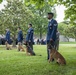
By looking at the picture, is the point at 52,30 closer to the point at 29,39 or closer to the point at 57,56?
the point at 57,56

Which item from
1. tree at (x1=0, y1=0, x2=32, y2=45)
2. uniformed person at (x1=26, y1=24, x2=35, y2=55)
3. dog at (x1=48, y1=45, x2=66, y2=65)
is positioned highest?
tree at (x1=0, y1=0, x2=32, y2=45)

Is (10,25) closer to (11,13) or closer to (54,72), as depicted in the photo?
(11,13)

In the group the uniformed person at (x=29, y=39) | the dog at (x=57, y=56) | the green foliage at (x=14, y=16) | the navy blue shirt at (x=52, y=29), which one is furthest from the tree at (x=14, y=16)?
the dog at (x=57, y=56)

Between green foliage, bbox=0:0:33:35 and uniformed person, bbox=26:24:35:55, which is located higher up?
green foliage, bbox=0:0:33:35

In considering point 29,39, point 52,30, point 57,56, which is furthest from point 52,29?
point 29,39

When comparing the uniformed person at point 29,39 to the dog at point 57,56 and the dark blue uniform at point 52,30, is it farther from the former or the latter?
the dog at point 57,56

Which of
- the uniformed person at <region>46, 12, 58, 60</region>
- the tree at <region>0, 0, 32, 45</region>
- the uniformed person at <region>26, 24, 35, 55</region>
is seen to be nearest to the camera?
the uniformed person at <region>46, 12, 58, 60</region>

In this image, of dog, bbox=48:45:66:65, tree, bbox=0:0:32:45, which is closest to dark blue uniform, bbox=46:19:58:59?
dog, bbox=48:45:66:65

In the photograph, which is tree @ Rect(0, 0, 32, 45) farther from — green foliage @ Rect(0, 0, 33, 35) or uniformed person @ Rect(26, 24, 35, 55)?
uniformed person @ Rect(26, 24, 35, 55)

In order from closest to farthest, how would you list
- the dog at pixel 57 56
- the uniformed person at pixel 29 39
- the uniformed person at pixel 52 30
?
the dog at pixel 57 56
the uniformed person at pixel 52 30
the uniformed person at pixel 29 39

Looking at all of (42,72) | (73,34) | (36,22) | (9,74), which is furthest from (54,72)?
(36,22)

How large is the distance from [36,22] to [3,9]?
3676 cm

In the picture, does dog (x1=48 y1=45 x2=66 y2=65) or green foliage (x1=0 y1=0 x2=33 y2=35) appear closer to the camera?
dog (x1=48 y1=45 x2=66 y2=65)

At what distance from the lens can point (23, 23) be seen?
36.4 meters
